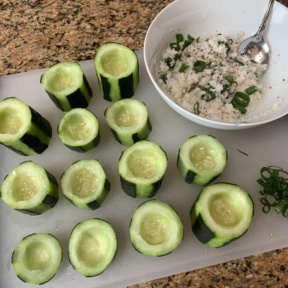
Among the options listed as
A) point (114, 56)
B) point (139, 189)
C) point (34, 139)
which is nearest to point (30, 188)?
point (34, 139)

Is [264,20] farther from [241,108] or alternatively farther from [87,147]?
[87,147]

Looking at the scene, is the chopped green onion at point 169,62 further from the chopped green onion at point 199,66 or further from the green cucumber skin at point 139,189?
the green cucumber skin at point 139,189

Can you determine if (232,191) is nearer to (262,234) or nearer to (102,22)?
(262,234)

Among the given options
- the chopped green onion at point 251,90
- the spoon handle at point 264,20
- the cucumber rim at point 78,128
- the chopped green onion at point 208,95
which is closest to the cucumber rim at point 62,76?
the cucumber rim at point 78,128

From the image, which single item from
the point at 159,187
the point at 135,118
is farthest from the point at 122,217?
the point at 135,118

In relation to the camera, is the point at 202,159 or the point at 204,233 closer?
the point at 204,233
